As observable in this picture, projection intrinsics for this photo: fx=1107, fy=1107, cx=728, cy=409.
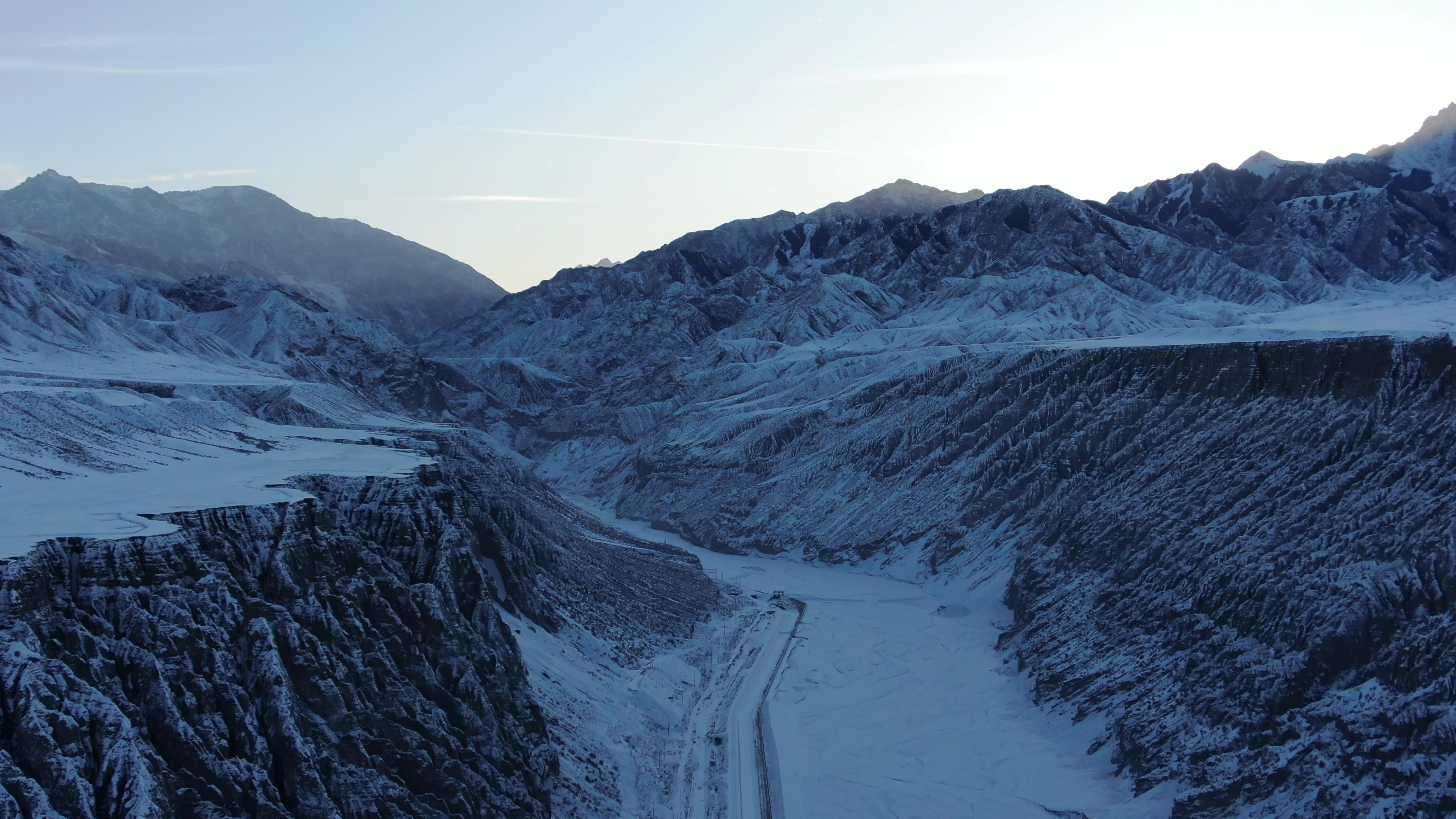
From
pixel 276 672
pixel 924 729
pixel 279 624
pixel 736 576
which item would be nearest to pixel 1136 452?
pixel 924 729

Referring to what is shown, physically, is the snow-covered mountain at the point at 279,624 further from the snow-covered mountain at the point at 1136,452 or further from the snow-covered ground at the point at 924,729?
the snow-covered mountain at the point at 1136,452

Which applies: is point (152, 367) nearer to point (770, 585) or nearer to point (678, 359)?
point (770, 585)

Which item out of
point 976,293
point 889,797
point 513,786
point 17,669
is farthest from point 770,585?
point 976,293

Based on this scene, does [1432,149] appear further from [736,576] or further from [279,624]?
[279,624]

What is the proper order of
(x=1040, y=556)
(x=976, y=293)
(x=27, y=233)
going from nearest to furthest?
(x=1040, y=556), (x=976, y=293), (x=27, y=233)

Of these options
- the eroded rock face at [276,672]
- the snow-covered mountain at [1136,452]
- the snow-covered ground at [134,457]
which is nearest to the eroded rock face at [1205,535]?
the snow-covered mountain at [1136,452]

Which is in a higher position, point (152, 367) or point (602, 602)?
point (152, 367)
